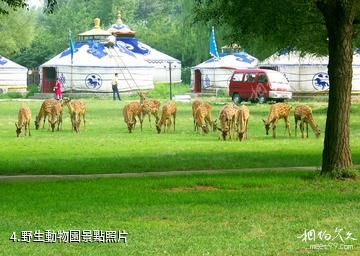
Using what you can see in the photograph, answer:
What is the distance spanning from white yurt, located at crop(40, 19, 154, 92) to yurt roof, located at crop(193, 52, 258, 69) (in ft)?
14.2

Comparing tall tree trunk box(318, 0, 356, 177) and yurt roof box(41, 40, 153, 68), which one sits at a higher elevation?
yurt roof box(41, 40, 153, 68)

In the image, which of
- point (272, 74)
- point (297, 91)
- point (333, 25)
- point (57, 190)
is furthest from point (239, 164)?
point (297, 91)

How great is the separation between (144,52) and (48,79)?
9.05m

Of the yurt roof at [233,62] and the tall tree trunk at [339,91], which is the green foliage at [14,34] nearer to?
the yurt roof at [233,62]

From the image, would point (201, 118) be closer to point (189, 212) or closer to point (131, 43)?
point (189, 212)

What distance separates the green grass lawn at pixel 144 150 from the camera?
22.4 m

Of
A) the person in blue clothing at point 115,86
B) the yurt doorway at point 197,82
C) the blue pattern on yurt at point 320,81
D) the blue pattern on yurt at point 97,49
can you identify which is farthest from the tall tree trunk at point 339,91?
the yurt doorway at point 197,82

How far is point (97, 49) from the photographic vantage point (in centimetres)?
6931

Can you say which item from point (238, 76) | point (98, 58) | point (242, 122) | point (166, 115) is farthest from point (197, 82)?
point (242, 122)

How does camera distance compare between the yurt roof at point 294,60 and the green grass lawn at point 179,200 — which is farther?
the yurt roof at point 294,60

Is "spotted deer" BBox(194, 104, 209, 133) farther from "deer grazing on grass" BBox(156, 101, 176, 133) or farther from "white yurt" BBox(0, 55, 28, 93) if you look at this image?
"white yurt" BBox(0, 55, 28, 93)

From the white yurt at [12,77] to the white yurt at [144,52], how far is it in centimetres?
724

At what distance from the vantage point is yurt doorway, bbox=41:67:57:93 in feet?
231

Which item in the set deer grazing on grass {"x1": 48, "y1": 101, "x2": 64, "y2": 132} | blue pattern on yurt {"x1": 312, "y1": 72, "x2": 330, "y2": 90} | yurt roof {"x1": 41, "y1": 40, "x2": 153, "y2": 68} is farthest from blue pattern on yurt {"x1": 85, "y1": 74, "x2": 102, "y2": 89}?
deer grazing on grass {"x1": 48, "y1": 101, "x2": 64, "y2": 132}
